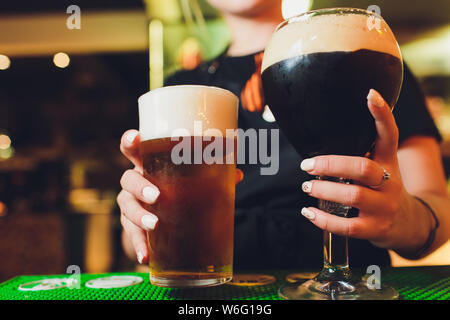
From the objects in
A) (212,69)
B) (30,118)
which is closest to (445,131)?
(212,69)

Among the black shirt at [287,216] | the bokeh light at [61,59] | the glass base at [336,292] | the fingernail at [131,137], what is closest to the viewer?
the glass base at [336,292]

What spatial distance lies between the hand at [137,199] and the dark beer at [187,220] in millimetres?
16

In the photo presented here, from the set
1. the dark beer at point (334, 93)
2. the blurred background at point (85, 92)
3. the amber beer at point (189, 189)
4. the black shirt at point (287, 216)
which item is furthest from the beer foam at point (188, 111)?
the blurred background at point (85, 92)

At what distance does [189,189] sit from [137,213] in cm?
15

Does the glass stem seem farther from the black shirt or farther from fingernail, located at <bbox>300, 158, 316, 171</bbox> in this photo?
the black shirt

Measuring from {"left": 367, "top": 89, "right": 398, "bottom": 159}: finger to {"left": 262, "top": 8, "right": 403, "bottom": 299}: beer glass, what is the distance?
13 millimetres

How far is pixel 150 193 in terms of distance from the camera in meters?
0.68

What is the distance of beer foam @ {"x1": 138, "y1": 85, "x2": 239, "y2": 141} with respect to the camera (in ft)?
2.27

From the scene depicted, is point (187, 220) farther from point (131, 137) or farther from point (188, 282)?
point (131, 137)

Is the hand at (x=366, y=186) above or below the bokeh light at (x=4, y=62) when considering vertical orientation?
below

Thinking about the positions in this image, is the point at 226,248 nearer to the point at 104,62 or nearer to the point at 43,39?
Answer: the point at 43,39

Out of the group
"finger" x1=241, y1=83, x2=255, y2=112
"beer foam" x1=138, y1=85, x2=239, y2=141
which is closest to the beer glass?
"beer foam" x1=138, y1=85, x2=239, y2=141

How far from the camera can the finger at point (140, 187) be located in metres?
0.68

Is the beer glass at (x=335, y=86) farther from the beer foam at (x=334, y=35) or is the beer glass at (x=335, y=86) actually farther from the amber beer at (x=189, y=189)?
the amber beer at (x=189, y=189)
